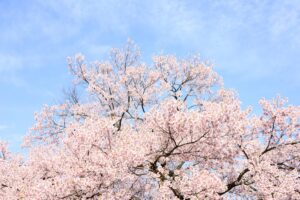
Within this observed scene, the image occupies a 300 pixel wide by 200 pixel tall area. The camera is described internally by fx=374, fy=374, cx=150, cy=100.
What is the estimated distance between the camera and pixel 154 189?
708 inches

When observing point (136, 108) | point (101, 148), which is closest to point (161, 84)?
point (136, 108)

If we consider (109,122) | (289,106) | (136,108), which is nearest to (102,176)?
(109,122)

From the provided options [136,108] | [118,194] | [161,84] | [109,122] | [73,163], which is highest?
[161,84]

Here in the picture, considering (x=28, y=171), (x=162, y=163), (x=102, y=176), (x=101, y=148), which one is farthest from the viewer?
(x=28, y=171)

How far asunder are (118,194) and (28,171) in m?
8.15

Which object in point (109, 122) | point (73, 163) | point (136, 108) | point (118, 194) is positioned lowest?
point (118, 194)

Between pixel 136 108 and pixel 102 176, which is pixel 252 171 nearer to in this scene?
pixel 102 176

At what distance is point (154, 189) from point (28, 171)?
25.0 feet

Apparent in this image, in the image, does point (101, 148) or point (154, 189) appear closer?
point (101, 148)

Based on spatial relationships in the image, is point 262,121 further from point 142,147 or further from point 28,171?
point 28,171

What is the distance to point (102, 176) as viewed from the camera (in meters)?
14.5

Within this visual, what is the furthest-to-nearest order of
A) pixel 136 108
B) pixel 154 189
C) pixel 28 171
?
1. pixel 136 108
2. pixel 28 171
3. pixel 154 189

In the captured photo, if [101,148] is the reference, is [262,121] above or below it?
above

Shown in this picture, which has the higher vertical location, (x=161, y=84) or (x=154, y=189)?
(x=161, y=84)
